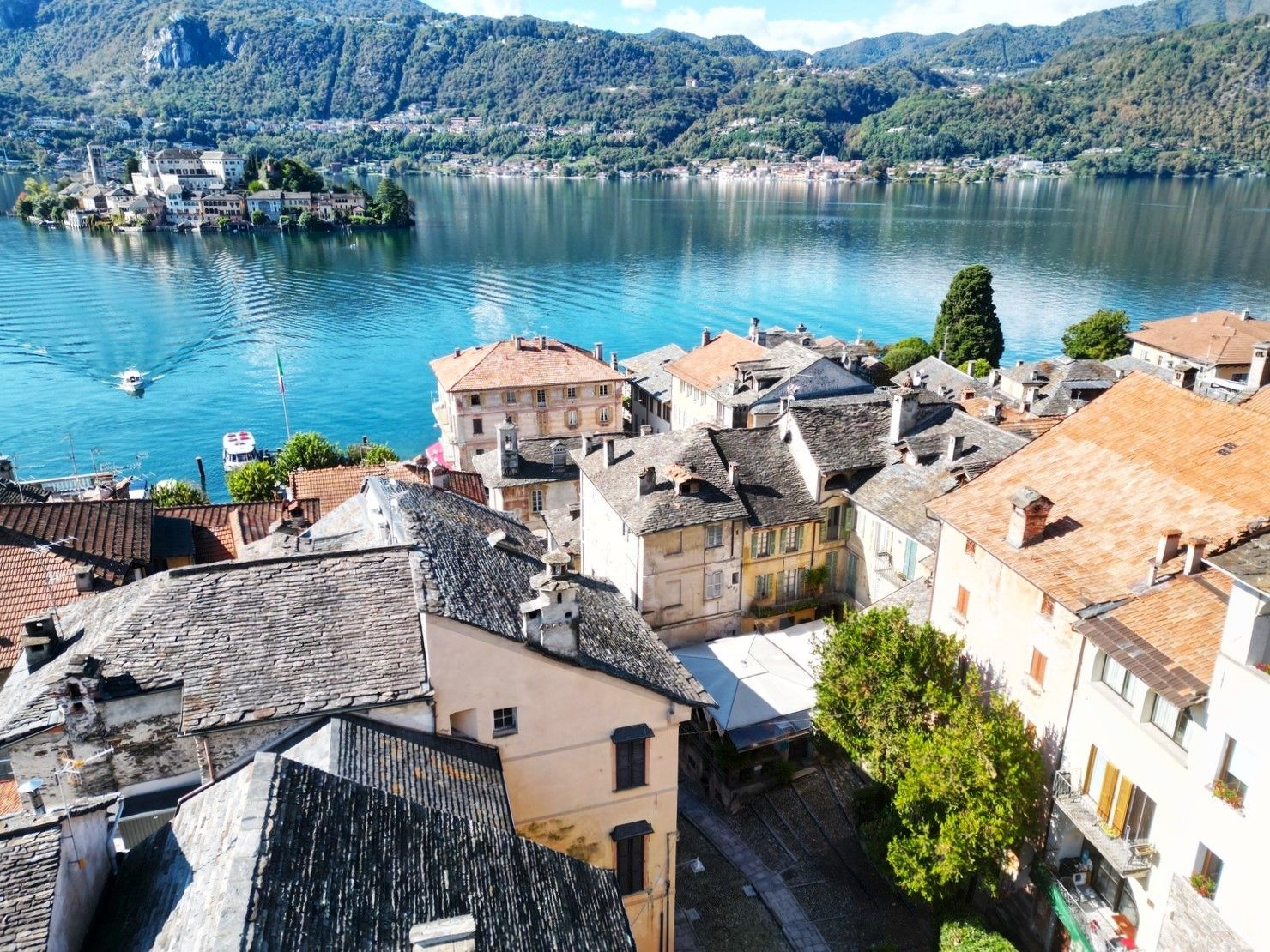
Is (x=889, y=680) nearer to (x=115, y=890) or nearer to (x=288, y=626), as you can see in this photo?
(x=288, y=626)

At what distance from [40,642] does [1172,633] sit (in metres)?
28.1

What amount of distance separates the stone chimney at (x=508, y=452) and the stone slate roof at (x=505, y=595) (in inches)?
990

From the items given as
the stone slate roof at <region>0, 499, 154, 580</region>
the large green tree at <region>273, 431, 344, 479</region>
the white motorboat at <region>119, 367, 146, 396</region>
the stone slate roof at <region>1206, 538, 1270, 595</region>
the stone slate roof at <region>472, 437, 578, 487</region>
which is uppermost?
the stone slate roof at <region>1206, 538, 1270, 595</region>

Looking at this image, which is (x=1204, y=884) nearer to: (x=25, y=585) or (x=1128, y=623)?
(x=1128, y=623)

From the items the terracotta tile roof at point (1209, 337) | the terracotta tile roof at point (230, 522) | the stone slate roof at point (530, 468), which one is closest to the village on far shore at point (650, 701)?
the terracotta tile roof at point (230, 522)

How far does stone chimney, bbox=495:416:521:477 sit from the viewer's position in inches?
2072

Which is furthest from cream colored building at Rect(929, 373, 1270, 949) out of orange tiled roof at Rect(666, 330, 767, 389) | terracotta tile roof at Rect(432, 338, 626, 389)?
Result: terracotta tile roof at Rect(432, 338, 626, 389)

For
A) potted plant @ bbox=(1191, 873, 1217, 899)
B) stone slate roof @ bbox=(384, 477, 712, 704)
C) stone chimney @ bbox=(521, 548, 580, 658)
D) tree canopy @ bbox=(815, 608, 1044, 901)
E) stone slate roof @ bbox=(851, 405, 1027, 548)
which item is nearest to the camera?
potted plant @ bbox=(1191, 873, 1217, 899)

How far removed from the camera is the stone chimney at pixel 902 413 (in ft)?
139

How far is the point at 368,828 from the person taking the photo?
1437cm

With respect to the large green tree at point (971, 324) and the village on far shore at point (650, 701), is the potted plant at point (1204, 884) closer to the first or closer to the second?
the village on far shore at point (650, 701)

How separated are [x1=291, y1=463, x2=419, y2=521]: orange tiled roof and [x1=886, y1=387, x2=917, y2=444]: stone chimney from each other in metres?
26.7

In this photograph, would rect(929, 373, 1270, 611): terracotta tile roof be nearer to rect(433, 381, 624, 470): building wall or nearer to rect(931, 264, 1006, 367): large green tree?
rect(433, 381, 624, 470): building wall

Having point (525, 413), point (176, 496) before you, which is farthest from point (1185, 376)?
point (176, 496)
